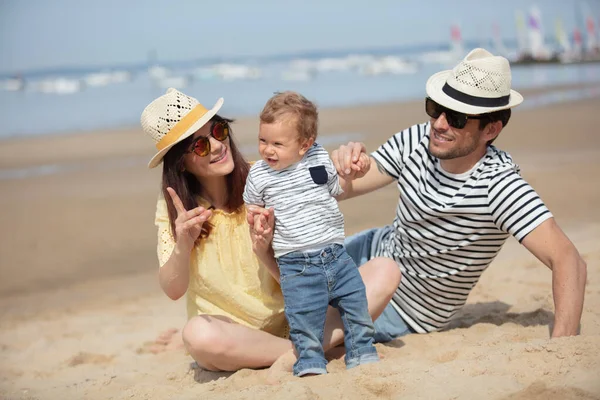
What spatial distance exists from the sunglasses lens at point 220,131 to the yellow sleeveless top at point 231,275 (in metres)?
0.38

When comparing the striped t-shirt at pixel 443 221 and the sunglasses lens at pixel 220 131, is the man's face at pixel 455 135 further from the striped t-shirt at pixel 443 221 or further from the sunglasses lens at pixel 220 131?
the sunglasses lens at pixel 220 131

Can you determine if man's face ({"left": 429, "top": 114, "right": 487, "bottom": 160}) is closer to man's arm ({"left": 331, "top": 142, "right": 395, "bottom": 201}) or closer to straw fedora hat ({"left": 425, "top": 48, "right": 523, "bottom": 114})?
straw fedora hat ({"left": 425, "top": 48, "right": 523, "bottom": 114})

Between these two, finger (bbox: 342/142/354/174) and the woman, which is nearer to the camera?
the woman

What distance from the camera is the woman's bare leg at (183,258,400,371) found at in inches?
146

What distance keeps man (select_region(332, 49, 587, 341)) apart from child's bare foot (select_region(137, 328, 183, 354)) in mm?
1423

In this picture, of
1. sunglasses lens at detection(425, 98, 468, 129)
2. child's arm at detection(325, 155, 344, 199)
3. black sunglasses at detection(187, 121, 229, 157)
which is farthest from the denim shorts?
black sunglasses at detection(187, 121, 229, 157)

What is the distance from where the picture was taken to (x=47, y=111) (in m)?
21.5

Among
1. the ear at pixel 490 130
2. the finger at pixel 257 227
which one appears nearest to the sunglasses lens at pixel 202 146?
the finger at pixel 257 227

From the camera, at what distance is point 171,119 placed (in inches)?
146

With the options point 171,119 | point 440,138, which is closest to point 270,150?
point 171,119

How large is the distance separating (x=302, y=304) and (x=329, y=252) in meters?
0.28

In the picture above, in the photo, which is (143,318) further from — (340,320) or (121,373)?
(340,320)

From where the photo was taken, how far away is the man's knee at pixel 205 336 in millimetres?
3693

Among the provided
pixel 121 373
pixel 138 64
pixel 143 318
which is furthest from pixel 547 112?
pixel 138 64
